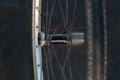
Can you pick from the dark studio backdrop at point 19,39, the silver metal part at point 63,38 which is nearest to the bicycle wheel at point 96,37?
the silver metal part at point 63,38

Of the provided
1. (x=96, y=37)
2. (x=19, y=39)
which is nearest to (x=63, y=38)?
(x=96, y=37)

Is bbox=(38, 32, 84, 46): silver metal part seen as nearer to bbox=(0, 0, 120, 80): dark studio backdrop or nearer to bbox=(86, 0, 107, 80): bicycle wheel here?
bbox=(86, 0, 107, 80): bicycle wheel

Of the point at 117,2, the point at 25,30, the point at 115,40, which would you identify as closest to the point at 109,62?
the point at 115,40

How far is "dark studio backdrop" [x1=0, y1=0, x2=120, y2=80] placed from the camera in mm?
1591

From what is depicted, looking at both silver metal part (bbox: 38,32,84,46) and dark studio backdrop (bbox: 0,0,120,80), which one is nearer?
silver metal part (bbox: 38,32,84,46)

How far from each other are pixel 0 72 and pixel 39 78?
526 millimetres

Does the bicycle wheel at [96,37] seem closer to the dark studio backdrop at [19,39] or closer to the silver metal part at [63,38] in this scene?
the silver metal part at [63,38]

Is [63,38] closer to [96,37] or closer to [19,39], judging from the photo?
[96,37]

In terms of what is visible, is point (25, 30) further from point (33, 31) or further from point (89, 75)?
point (89, 75)

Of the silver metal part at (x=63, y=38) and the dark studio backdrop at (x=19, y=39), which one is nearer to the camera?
the silver metal part at (x=63, y=38)

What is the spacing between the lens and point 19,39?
5.32 feet

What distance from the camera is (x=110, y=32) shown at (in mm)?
1590

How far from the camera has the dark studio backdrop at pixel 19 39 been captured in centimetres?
159

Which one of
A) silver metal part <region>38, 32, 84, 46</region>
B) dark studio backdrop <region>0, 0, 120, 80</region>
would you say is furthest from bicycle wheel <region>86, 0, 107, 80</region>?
dark studio backdrop <region>0, 0, 120, 80</region>
